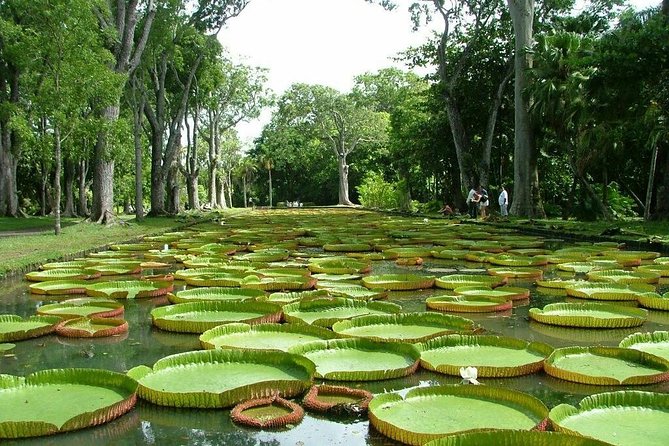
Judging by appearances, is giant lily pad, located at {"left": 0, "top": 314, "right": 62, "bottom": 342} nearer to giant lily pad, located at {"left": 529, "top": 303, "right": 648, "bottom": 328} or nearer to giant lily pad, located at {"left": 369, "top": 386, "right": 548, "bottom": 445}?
giant lily pad, located at {"left": 369, "top": 386, "right": 548, "bottom": 445}

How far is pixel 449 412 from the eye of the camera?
278 centimetres

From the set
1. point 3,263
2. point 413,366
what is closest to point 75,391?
point 413,366

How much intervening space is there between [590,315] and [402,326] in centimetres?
163

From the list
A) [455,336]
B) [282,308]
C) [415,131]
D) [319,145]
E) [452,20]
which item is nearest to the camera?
[455,336]

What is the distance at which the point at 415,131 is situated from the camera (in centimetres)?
2945

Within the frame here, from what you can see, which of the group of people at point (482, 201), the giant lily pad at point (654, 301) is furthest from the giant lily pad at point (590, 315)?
the group of people at point (482, 201)

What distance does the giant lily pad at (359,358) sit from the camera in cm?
338

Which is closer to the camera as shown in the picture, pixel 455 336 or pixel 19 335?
pixel 455 336

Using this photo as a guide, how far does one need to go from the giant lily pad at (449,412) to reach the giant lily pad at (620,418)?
0.40 feet

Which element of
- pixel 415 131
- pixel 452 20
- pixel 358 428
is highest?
pixel 452 20

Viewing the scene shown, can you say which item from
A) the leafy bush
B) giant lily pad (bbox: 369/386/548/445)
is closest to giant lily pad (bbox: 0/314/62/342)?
giant lily pad (bbox: 369/386/548/445)

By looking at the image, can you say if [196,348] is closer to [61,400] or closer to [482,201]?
[61,400]

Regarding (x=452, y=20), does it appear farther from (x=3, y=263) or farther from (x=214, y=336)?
(x=214, y=336)

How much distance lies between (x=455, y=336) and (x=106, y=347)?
2.42 m
